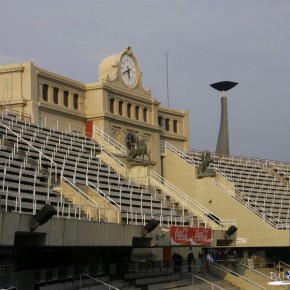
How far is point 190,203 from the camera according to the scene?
43.0m

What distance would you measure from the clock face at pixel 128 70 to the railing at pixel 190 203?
7.35 metres

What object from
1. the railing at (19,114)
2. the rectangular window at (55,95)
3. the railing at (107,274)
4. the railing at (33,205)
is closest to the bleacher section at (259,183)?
the railing at (107,274)

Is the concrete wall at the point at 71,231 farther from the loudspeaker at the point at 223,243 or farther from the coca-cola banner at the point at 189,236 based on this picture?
the loudspeaker at the point at 223,243

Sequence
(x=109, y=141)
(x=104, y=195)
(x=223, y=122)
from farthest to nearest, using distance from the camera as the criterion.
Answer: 1. (x=223, y=122)
2. (x=109, y=141)
3. (x=104, y=195)

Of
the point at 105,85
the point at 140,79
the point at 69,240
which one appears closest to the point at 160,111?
the point at 140,79

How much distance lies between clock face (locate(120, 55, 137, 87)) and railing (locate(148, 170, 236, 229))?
24.1ft

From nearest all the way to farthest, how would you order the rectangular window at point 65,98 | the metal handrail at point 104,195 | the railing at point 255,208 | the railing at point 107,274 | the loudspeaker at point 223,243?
the railing at point 107,274 < the metal handrail at point 104,195 < the loudspeaker at point 223,243 < the railing at point 255,208 < the rectangular window at point 65,98

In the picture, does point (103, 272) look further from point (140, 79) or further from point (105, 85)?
point (140, 79)

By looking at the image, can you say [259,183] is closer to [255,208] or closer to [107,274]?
[255,208]

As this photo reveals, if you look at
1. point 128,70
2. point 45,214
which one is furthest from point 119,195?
point 128,70

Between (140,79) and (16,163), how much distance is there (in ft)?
66.8

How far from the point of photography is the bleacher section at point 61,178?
92.7 feet

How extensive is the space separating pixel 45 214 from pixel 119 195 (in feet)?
47.6

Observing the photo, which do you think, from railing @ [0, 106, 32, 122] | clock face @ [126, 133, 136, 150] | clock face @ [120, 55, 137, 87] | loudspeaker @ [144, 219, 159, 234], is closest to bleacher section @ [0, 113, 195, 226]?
railing @ [0, 106, 32, 122]
